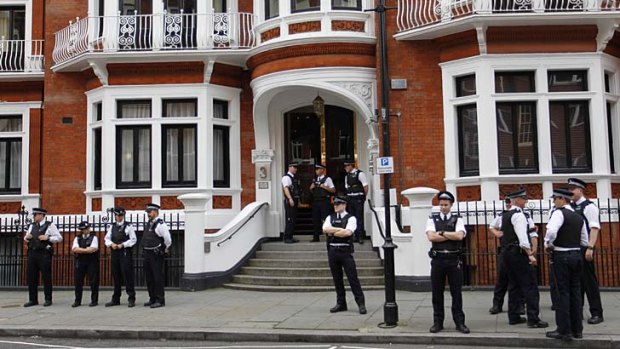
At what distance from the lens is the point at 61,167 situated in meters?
16.9

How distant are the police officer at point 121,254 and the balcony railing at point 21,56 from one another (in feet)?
26.0

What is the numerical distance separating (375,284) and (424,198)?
2.18m

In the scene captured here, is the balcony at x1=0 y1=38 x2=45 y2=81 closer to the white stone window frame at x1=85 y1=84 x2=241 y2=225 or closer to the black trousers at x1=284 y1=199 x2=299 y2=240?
the white stone window frame at x1=85 y1=84 x2=241 y2=225

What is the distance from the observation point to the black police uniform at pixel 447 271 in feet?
28.3

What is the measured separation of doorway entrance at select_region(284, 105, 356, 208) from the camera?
1656 cm

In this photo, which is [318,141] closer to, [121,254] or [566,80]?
[566,80]

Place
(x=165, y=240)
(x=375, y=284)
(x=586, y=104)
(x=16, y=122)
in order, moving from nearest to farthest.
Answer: (x=165, y=240)
(x=375, y=284)
(x=586, y=104)
(x=16, y=122)

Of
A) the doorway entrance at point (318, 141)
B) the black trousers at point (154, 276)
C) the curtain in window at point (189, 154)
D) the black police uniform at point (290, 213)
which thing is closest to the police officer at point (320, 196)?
the black police uniform at point (290, 213)

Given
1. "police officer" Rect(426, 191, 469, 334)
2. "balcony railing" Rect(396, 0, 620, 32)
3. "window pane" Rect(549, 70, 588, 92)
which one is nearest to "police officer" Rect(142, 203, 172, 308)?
"police officer" Rect(426, 191, 469, 334)

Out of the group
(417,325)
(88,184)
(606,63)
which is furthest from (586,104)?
(88,184)

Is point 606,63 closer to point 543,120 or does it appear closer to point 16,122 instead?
point 543,120

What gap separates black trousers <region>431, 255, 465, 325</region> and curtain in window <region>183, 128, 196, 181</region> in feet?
29.4

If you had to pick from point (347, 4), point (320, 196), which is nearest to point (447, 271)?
point (320, 196)

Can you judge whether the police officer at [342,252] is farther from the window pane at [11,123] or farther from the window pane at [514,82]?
the window pane at [11,123]
